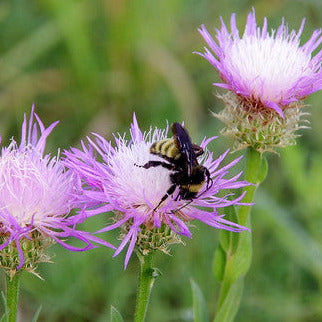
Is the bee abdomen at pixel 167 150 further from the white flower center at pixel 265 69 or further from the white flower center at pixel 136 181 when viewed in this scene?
the white flower center at pixel 265 69

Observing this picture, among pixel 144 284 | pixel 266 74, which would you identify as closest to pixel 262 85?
pixel 266 74

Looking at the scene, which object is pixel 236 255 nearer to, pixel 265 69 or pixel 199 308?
pixel 199 308

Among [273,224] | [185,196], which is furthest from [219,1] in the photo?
[185,196]

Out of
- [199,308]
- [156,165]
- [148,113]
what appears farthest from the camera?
[148,113]

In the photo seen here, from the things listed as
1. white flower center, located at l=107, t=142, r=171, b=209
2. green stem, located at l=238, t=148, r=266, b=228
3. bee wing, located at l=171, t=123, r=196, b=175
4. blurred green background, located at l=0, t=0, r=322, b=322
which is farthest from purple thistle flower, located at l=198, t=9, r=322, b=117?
blurred green background, located at l=0, t=0, r=322, b=322

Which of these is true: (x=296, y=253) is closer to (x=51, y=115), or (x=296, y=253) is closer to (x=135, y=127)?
(x=135, y=127)

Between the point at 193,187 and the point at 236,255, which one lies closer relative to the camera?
the point at 193,187
